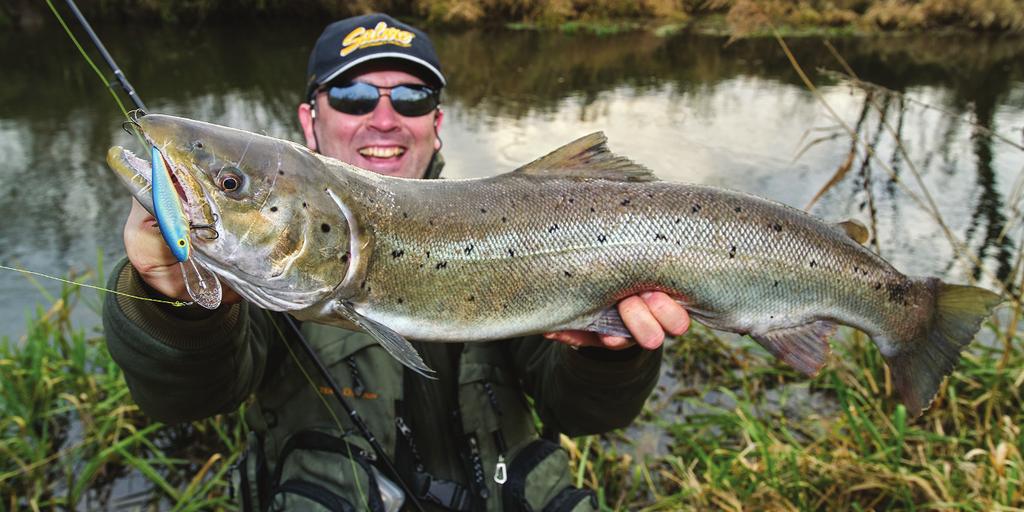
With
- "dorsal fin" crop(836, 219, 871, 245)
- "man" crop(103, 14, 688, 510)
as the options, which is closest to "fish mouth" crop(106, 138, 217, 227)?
"man" crop(103, 14, 688, 510)

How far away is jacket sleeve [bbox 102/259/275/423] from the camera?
6.54ft

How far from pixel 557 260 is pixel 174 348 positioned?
121cm

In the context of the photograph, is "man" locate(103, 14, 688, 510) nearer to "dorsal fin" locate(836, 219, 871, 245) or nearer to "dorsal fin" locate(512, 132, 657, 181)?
"dorsal fin" locate(512, 132, 657, 181)

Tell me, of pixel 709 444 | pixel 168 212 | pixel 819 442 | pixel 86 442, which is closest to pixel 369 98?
pixel 168 212

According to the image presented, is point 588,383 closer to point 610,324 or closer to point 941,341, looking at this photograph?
point 610,324

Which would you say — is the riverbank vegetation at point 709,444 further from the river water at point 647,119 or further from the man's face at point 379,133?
the man's face at point 379,133

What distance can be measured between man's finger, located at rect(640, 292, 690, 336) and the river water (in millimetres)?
2471

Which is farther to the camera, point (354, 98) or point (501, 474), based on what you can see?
point (354, 98)

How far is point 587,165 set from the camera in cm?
212

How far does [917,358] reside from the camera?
2.21 meters

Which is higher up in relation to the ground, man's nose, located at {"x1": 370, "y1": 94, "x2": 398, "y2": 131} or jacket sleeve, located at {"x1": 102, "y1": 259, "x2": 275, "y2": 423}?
man's nose, located at {"x1": 370, "y1": 94, "x2": 398, "y2": 131}

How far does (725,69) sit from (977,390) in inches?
655

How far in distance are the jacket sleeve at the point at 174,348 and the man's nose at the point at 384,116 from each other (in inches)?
51.9

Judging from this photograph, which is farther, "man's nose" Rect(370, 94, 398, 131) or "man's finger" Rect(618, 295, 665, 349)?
"man's nose" Rect(370, 94, 398, 131)
